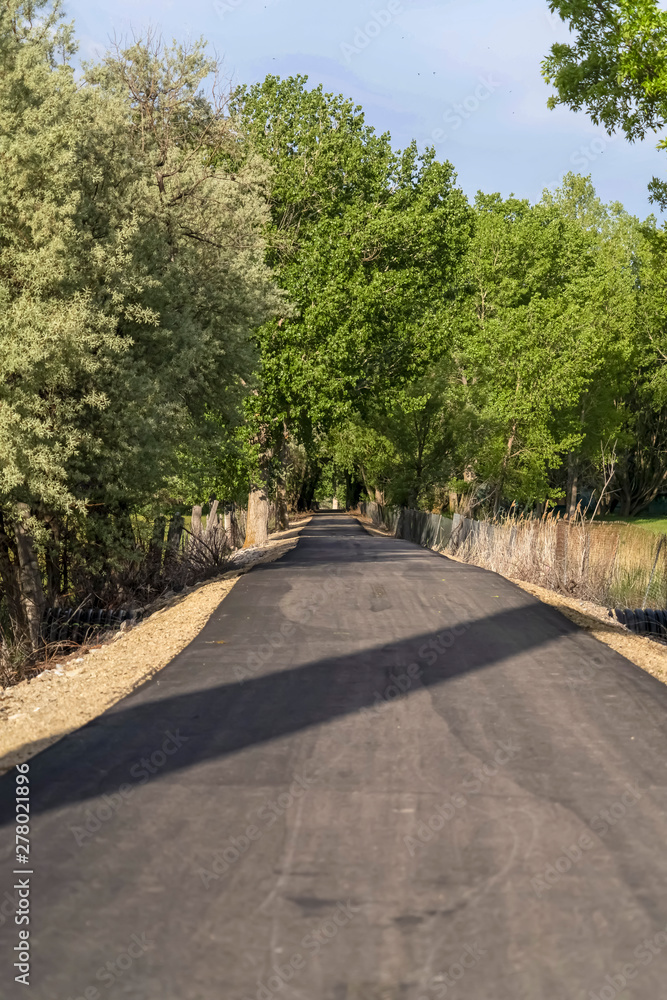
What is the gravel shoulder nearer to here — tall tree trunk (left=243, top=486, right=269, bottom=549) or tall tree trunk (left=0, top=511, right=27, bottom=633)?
tall tree trunk (left=0, top=511, right=27, bottom=633)

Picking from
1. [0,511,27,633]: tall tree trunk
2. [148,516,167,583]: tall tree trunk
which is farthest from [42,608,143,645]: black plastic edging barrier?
[148,516,167,583]: tall tree trunk

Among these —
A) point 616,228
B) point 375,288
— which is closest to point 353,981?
point 375,288

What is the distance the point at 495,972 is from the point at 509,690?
4.41 meters

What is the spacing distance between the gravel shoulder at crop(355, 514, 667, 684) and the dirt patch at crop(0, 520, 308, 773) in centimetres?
479

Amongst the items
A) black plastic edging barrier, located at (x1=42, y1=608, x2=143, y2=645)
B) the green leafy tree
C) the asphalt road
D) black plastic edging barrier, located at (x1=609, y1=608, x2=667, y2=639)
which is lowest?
black plastic edging barrier, located at (x1=42, y1=608, x2=143, y2=645)

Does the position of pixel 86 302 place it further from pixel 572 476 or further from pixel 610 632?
pixel 572 476

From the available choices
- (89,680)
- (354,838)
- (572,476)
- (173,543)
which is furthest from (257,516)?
(572,476)

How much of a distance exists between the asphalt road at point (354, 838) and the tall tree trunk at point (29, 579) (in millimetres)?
6143

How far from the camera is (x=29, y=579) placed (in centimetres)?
1408

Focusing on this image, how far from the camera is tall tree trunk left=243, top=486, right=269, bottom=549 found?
103 feet

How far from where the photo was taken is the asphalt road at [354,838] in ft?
10.9

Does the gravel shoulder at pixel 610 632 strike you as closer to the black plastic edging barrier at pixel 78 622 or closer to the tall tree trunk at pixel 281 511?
the black plastic edging barrier at pixel 78 622

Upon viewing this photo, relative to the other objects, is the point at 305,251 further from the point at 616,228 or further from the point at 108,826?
the point at 616,228

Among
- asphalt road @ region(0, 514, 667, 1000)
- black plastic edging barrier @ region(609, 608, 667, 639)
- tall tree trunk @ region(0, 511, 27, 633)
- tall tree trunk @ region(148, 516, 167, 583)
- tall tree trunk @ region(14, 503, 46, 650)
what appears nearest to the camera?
asphalt road @ region(0, 514, 667, 1000)
